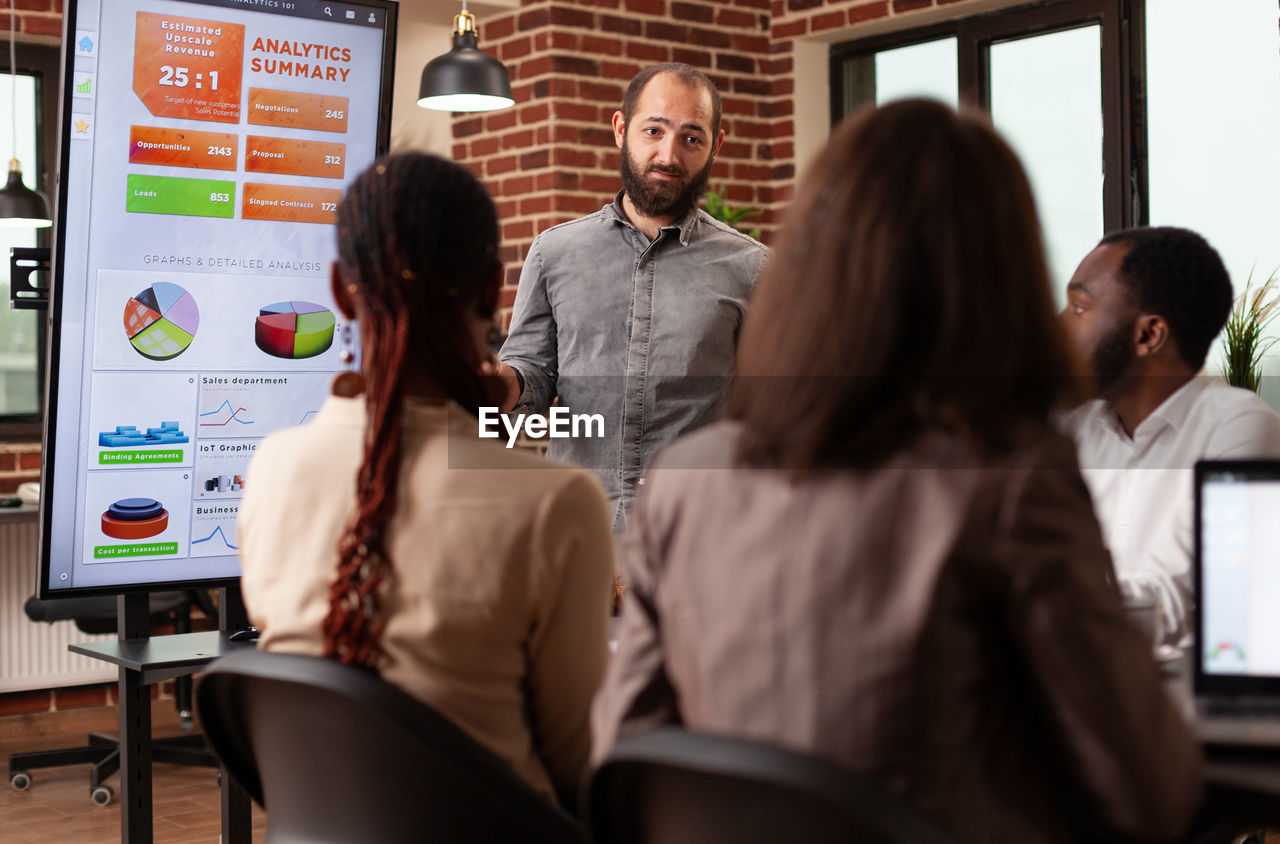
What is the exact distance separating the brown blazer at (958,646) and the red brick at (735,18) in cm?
449

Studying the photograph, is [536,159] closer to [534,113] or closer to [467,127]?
[534,113]

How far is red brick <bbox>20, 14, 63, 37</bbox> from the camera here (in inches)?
186

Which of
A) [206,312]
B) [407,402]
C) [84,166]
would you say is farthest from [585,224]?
[407,402]

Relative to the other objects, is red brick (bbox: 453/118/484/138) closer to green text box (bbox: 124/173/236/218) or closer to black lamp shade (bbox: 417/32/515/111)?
black lamp shade (bbox: 417/32/515/111)

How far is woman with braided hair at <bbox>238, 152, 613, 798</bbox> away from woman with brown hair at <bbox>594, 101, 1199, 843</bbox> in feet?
0.80

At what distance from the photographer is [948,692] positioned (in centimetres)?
100

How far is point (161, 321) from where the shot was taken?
2.37m

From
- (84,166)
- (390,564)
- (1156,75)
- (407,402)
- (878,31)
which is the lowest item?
(390,564)

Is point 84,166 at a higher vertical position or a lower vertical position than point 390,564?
higher

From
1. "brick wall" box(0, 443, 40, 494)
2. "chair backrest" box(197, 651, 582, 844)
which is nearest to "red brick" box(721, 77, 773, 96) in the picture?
"brick wall" box(0, 443, 40, 494)

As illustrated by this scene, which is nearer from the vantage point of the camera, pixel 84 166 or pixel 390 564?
pixel 390 564

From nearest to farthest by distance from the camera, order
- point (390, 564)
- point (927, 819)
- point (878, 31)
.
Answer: point (927, 819), point (390, 564), point (878, 31)

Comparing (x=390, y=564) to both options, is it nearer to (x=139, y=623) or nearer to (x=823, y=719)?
(x=823, y=719)

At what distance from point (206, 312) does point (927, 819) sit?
1.82m
